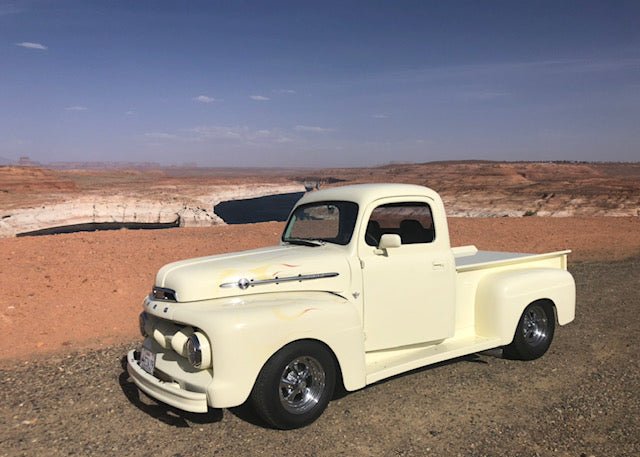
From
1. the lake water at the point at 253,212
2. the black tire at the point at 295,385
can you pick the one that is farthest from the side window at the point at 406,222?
the lake water at the point at 253,212

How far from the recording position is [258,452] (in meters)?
3.76

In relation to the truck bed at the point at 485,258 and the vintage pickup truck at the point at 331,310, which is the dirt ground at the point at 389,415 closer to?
the vintage pickup truck at the point at 331,310

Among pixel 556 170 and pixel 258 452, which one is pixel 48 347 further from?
pixel 556 170

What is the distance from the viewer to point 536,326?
5.93 m

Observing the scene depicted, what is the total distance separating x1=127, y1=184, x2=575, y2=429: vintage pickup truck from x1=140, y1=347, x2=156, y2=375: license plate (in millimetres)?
21

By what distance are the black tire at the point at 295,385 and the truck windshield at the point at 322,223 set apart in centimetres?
122

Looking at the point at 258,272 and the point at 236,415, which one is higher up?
the point at 258,272

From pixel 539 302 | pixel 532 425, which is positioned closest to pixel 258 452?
pixel 532 425

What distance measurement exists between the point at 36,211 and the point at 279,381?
4672 cm

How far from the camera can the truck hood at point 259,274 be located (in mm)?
4125

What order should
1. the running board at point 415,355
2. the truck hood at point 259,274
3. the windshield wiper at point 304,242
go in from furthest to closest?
the windshield wiper at point 304,242
the running board at point 415,355
the truck hood at point 259,274

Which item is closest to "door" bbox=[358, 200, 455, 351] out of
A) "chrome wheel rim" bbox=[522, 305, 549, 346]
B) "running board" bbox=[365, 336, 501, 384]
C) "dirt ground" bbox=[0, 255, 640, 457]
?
"running board" bbox=[365, 336, 501, 384]

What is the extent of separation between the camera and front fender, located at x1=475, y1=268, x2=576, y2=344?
5.40 meters

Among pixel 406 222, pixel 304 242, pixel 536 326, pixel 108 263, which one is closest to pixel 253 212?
pixel 108 263
